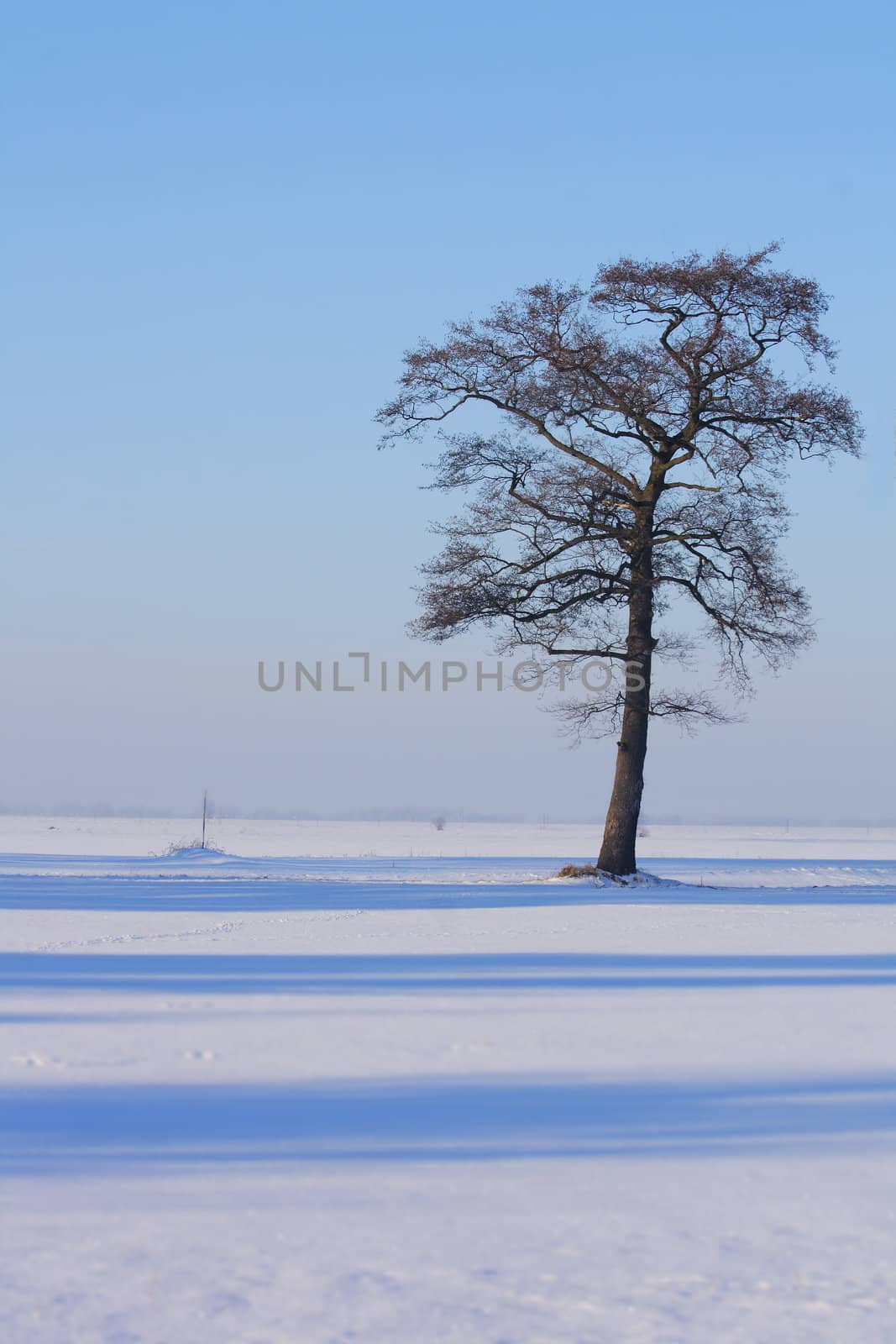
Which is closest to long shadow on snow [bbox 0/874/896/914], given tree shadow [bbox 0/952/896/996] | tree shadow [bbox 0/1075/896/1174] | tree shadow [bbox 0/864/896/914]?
tree shadow [bbox 0/864/896/914]

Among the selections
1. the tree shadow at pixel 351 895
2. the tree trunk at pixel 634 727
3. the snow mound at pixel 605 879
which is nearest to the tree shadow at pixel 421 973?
the tree shadow at pixel 351 895

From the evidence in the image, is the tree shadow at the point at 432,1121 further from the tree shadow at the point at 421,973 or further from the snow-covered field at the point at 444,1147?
the tree shadow at the point at 421,973

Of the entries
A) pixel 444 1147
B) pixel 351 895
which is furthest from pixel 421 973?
pixel 351 895

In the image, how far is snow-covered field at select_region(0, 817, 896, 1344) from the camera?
12.2 feet

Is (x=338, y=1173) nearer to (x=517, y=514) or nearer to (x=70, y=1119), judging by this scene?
(x=70, y=1119)

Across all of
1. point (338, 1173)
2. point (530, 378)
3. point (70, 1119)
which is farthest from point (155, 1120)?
point (530, 378)

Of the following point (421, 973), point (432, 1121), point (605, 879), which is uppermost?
point (432, 1121)

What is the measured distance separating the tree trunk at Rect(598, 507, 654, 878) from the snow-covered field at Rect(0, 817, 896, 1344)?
1230 centimetres

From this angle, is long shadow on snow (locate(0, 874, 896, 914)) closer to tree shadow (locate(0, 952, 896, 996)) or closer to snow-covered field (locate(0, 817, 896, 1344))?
tree shadow (locate(0, 952, 896, 996))

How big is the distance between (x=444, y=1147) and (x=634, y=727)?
1970 centimetres

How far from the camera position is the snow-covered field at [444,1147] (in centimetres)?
373

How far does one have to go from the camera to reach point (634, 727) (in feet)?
80.8

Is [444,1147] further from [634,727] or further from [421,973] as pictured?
[634,727]

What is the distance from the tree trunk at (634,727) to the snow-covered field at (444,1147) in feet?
Answer: 40.4
